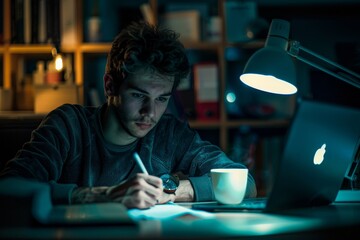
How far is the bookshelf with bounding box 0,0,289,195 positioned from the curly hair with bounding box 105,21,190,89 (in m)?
1.44

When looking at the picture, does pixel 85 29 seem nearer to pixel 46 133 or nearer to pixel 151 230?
pixel 46 133

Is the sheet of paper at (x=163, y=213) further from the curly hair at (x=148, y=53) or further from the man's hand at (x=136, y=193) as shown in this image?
the curly hair at (x=148, y=53)

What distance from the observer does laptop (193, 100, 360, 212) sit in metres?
1.17

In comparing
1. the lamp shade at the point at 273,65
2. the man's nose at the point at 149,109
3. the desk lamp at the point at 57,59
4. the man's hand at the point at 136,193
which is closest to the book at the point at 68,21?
the desk lamp at the point at 57,59

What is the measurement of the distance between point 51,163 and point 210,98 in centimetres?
194

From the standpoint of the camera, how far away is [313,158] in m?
1.26

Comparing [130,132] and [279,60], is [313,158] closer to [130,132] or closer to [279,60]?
[279,60]

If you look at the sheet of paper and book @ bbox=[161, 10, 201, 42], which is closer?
the sheet of paper

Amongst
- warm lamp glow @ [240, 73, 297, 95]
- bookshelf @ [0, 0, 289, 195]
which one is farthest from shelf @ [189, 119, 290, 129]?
warm lamp glow @ [240, 73, 297, 95]

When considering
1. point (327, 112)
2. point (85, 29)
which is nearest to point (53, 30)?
point (85, 29)

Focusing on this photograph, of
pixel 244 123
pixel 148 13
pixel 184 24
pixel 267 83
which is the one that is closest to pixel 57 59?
pixel 148 13

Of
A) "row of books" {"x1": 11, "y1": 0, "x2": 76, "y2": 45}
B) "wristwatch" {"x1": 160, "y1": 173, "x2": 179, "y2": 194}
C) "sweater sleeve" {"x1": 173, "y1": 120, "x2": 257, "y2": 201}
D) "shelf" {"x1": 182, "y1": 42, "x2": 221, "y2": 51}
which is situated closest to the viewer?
"wristwatch" {"x1": 160, "y1": 173, "x2": 179, "y2": 194}

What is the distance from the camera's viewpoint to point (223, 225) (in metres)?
1.09

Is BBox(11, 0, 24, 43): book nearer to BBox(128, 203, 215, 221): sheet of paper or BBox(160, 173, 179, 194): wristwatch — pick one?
BBox(160, 173, 179, 194): wristwatch
